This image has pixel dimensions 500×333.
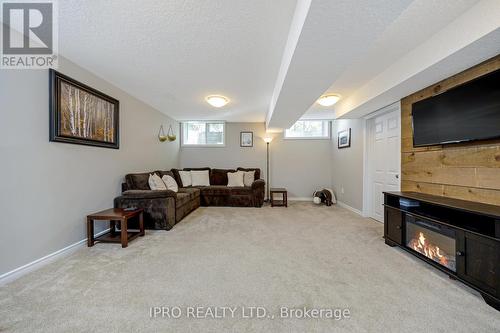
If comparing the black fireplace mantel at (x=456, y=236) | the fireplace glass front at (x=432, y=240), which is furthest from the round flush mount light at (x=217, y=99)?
the fireplace glass front at (x=432, y=240)

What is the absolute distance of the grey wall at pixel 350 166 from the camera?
4469 millimetres

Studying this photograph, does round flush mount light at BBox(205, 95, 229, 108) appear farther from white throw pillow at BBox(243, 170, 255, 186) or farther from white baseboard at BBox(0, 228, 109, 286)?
white baseboard at BBox(0, 228, 109, 286)

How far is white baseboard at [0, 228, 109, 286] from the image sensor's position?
6.21ft

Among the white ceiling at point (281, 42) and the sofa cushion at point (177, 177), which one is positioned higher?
the white ceiling at point (281, 42)

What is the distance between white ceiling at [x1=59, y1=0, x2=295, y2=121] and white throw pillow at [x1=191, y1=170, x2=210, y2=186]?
268 cm

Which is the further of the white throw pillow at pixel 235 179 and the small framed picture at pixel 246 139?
the small framed picture at pixel 246 139

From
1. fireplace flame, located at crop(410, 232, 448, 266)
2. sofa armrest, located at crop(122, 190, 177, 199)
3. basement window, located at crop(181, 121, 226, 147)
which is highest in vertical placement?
basement window, located at crop(181, 121, 226, 147)

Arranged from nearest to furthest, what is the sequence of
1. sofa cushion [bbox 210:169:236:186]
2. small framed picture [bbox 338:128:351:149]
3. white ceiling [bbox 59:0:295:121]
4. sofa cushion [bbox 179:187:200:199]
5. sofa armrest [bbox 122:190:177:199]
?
white ceiling [bbox 59:0:295:121]
sofa armrest [bbox 122:190:177:199]
sofa cushion [bbox 179:187:200:199]
small framed picture [bbox 338:128:351:149]
sofa cushion [bbox 210:169:236:186]

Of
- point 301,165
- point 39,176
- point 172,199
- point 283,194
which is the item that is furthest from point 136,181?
point 301,165

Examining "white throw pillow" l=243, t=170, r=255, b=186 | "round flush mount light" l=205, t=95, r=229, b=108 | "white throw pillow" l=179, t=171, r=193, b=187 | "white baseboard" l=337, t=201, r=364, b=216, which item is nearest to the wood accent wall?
"white baseboard" l=337, t=201, r=364, b=216

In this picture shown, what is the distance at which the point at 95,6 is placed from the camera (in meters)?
1.69

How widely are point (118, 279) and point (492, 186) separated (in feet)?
11.8

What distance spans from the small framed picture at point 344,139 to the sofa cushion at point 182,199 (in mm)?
3878

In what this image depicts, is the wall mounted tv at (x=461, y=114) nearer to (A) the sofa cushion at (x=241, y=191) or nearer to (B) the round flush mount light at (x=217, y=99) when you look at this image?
(B) the round flush mount light at (x=217, y=99)
